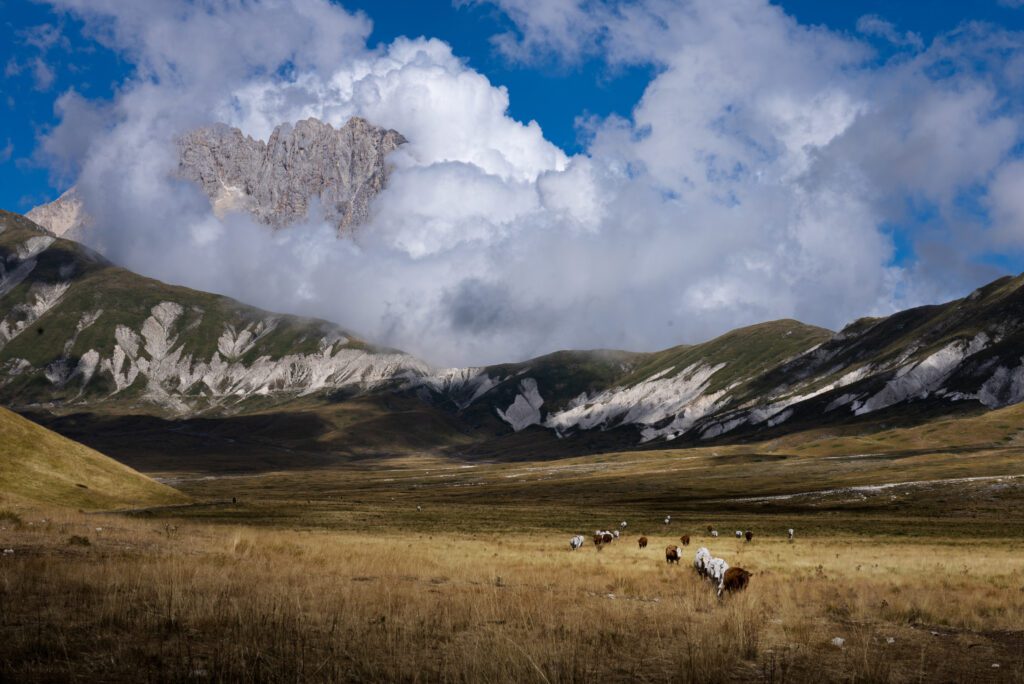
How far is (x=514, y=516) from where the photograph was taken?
7875cm

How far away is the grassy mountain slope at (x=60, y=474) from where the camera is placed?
56.8 metres

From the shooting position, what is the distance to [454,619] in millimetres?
15445

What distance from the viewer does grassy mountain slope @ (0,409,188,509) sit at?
56.8 m

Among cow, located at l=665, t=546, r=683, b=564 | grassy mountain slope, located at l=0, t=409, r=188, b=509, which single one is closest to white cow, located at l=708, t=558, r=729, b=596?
cow, located at l=665, t=546, r=683, b=564

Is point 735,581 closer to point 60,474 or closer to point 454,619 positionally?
point 454,619

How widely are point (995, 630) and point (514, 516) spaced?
62.6 meters

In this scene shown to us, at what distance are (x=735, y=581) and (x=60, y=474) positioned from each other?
198 ft

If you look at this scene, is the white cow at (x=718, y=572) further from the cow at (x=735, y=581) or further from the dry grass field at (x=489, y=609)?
the dry grass field at (x=489, y=609)

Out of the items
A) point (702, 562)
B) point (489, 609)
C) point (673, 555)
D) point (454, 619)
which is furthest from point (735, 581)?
point (454, 619)

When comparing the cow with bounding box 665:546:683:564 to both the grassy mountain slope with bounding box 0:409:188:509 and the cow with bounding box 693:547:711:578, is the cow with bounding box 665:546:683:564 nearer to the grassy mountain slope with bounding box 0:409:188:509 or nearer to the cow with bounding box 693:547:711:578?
the cow with bounding box 693:547:711:578

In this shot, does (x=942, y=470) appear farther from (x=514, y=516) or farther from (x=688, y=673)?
(x=688, y=673)

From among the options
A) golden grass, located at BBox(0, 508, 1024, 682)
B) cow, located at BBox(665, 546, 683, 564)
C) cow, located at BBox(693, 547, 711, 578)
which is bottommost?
cow, located at BBox(665, 546, 683, 564)

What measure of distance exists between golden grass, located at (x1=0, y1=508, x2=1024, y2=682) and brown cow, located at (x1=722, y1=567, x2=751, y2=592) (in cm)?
60

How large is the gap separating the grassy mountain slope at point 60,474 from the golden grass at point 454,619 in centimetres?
3144
